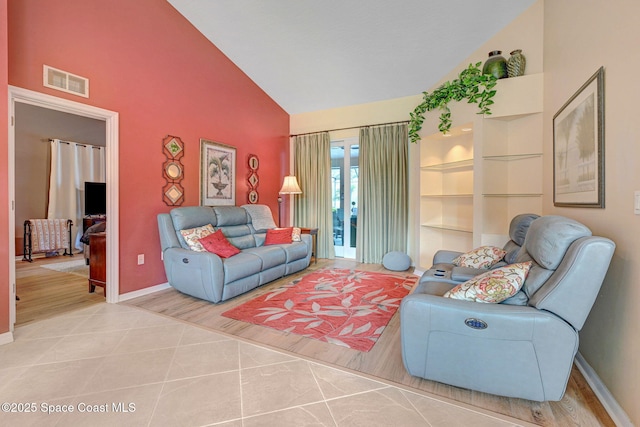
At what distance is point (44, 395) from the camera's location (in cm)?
155

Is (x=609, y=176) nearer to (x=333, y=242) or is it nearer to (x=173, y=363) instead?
(x=173, y=363)

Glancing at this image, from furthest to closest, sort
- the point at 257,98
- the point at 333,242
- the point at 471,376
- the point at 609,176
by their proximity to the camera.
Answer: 1. the point at 333,242
2. the point at 257,98
3. the point at 609,176
4. the point at 471,376

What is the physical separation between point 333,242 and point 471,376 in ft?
12.5

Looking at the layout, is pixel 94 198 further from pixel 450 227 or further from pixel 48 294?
pixel 450 227

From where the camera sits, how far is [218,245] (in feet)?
10.8

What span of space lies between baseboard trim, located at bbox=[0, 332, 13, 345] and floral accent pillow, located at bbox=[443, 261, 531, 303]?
317cm

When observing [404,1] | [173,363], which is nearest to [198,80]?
[404,1]

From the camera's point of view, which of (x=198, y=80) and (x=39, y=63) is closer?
(x=39, y=63)

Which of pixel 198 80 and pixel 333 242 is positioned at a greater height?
pixel 198 80

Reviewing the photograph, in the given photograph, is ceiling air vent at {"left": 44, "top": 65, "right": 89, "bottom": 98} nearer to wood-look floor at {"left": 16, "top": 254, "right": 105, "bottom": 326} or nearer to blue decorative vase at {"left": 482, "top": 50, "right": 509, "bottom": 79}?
wood-look floor at {"left": 16, "top": 254, "right": 105, "bottom": 326}

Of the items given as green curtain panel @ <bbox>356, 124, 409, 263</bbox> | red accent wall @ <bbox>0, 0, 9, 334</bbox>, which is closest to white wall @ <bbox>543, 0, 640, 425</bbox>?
green curtain panel @ <bbox>356, 124, 409, 263</bbox>

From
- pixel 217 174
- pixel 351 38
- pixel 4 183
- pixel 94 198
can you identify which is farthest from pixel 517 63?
pixel 94 198

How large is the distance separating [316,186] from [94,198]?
485cm

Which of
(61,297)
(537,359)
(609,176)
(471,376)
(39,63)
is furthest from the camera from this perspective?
(61,297)
